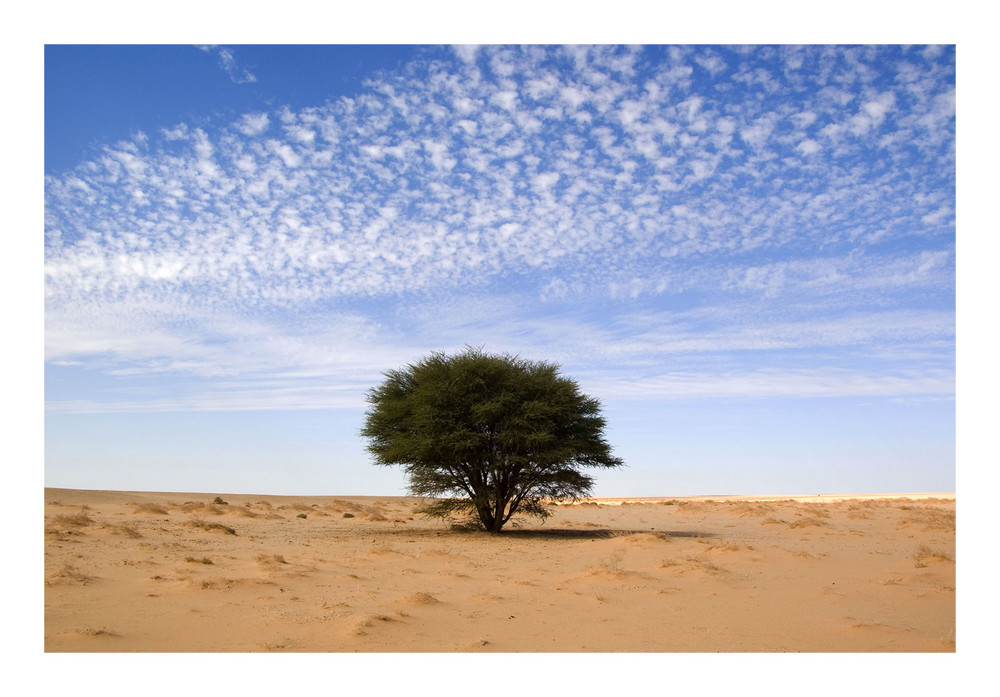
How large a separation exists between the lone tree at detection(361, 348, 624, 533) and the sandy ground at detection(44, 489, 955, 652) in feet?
10.5

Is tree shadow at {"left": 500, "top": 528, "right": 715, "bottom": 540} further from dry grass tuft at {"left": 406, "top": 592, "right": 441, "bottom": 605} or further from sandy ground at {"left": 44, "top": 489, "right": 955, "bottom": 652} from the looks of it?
dry grass tuft at {"left": 406, "top": 592, "right": 441, "bottom": 605}

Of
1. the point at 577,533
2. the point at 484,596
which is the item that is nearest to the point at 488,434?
the point at 577,533

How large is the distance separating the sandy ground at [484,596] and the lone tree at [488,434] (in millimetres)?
3205

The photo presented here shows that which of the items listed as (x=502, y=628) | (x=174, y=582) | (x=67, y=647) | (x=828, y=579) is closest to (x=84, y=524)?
(x=174, y=582)

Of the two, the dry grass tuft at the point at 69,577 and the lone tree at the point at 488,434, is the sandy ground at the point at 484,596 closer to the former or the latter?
the dry grass tuft at the point at 69,577

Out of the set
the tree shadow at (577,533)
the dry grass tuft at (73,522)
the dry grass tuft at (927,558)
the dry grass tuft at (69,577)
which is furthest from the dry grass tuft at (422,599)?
the dry grass tuft at (73,522)

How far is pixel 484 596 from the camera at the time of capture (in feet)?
38.2

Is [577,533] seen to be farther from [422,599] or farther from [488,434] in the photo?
[422,599]

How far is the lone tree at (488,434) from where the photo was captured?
23422 mm

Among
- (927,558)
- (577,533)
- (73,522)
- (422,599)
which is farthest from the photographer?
(577,533)

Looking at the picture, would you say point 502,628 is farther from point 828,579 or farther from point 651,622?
point 828,579

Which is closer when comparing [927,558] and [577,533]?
[927,558]

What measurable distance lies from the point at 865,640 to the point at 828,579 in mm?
5753

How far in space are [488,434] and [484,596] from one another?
12.5 m
